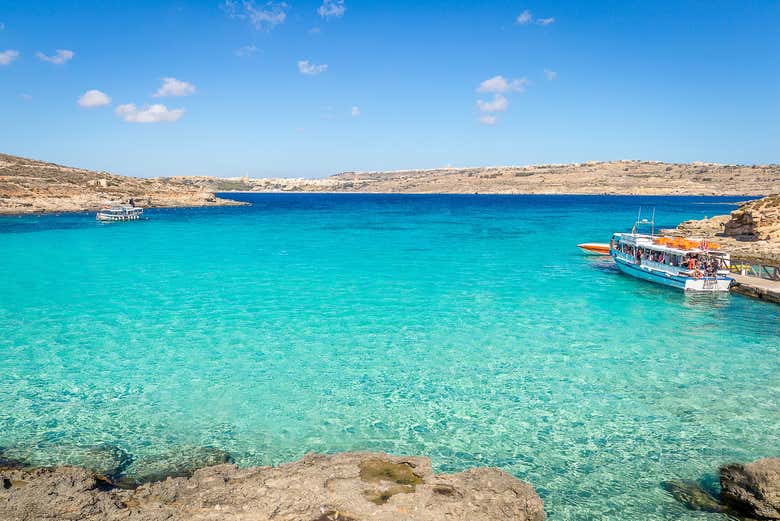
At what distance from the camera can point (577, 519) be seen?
7973 millimetres

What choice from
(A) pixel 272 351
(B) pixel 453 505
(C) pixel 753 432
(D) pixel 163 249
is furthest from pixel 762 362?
(D) pixel 163 249

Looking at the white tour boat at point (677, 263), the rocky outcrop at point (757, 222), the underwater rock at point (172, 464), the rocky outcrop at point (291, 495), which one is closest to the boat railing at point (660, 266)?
the white tour boat at point (677, 263)

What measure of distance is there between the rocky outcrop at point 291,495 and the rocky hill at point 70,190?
8642 cm

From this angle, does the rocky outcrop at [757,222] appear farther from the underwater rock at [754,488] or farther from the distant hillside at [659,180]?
the distant hillside at [659,180]

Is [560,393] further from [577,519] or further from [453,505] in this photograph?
[453,505]

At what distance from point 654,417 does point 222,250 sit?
35.3 m

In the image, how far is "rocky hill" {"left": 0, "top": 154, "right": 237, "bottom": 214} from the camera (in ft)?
265

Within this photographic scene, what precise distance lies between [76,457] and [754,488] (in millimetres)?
11403

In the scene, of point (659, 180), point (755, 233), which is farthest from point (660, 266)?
point (659, 180)

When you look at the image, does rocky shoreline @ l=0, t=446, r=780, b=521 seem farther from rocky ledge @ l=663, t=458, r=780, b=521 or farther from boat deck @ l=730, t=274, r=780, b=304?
boat deck @ l=730, t=274, r=780, b=304

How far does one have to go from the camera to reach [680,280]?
2605 centimetres

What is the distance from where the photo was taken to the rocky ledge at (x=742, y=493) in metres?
7.71

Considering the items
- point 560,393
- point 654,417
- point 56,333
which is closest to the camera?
point 654,417

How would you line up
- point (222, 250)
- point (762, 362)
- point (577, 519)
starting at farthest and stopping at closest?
1. point (222, 250)
2. point (762, 362)
3. point (577, 519)
